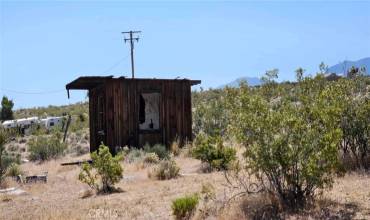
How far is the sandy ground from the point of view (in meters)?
7.07

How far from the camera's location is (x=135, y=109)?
1775cm

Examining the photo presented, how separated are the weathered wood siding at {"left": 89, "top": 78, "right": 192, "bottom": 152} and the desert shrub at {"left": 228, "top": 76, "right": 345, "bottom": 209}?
1049 centimetres

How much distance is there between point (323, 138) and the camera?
6.77 metres

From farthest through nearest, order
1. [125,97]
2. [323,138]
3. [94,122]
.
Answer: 1. [94,122]
2. [125,97]
3. [323,138]

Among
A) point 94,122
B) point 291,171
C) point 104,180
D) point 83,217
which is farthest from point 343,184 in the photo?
point 94,122

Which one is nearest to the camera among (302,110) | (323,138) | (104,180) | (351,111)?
(323,138)

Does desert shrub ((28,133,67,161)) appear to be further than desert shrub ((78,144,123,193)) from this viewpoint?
Yes

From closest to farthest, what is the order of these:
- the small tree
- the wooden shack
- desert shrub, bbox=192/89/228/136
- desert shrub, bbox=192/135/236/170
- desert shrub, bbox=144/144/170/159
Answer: desert shrub, bbox=192/135/236/170 < desert shrub, bbox=144/144/170/159 < the wooden shack < desert shrub, bbox=192/89/228/136 < the small tree

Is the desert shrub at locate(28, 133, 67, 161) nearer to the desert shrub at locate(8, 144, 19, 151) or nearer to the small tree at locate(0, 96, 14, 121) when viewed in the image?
the desert shrub at locate(8, 144, 19, 151)

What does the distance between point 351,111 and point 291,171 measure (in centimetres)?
315

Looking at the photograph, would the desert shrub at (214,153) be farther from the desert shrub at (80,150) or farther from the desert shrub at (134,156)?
the desert shrub at (80,150)

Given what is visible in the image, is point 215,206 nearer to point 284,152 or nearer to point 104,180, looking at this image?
point 284,152

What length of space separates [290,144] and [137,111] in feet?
37.1

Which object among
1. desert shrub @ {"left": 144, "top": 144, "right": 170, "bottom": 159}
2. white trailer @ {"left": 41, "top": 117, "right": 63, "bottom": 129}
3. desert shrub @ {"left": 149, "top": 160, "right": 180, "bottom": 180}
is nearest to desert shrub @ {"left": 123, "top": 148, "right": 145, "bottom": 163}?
desert shrub @ {"left": 144, "top": 144, "right": 170, "bottom": 159}
